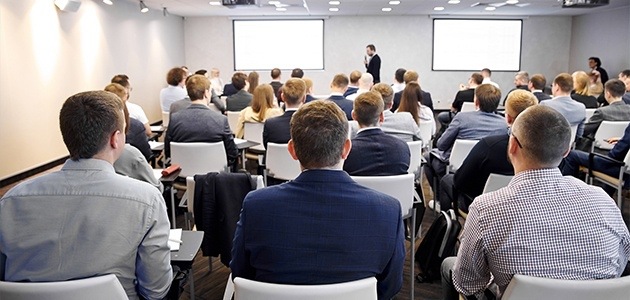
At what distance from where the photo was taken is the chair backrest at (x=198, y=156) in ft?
12.9

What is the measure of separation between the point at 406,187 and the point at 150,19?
9.91 m

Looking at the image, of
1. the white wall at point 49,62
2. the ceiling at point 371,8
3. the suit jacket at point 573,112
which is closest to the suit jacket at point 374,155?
the suit jacket at point 573,112

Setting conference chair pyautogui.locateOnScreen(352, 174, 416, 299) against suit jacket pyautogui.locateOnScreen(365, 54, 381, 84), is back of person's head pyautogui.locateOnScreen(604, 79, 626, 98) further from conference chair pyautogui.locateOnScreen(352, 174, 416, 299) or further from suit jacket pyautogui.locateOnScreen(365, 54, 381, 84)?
suit jacket pyautogui.locateOnScreen(365, 54, 381, 84)

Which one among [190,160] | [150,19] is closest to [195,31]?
[150,19]

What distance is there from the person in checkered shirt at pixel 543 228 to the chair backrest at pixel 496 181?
1140mm

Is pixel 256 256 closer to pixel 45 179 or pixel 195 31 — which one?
pixel 45 179

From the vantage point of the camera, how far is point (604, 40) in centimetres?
1262

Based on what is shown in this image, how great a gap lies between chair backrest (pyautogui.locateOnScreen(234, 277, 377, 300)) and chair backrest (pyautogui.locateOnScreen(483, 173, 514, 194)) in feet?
5.73

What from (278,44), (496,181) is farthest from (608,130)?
(278,44)

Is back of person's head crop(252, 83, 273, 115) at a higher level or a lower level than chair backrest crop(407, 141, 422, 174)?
higher

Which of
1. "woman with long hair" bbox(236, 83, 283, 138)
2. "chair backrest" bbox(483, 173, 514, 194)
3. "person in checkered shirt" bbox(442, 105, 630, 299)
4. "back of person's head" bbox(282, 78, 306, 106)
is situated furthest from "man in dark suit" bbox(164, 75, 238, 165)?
"person in checkered shirt" bbox(442, 105, 630, 299)

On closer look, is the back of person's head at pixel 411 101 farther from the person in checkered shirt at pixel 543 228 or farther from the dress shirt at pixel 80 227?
the dress shirt at pixel 80 227

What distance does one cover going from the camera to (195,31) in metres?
14.0

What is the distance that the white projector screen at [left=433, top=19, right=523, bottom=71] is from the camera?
13742 mm
